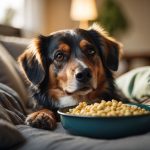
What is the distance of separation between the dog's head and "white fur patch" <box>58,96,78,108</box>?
3cm

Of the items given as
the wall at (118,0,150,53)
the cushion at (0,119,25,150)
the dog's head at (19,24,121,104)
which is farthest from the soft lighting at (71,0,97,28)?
the cushion at (0,119,25,150)

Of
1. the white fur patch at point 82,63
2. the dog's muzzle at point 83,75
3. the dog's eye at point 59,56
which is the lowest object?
the dog's muzzle at point 83,75

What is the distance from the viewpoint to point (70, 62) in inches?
81.3

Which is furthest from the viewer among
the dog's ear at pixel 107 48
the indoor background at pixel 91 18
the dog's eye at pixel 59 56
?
the indoor background at pixel 91 18

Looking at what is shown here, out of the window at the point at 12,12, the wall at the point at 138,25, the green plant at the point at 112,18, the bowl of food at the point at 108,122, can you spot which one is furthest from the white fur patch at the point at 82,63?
the wall at the point at 138,25

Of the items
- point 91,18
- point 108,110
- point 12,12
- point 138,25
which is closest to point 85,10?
point 91,18

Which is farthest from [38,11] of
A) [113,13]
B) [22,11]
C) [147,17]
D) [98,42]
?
[98,42]

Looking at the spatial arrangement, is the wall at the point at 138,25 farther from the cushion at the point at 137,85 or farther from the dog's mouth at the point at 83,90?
the dog's mouth at the point at 83,90

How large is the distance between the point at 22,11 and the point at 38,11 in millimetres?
282

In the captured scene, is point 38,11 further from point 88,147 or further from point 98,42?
point 88,147

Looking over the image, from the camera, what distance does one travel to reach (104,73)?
2.27 meters

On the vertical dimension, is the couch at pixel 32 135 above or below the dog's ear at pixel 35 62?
below

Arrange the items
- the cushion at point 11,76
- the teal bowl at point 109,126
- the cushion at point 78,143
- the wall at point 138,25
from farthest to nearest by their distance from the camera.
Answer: the wall at point 138,25
the cushion at point 11,76
the teal bowl at point 109,126
the cushion at point 78,143

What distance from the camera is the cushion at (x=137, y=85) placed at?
2529mm
